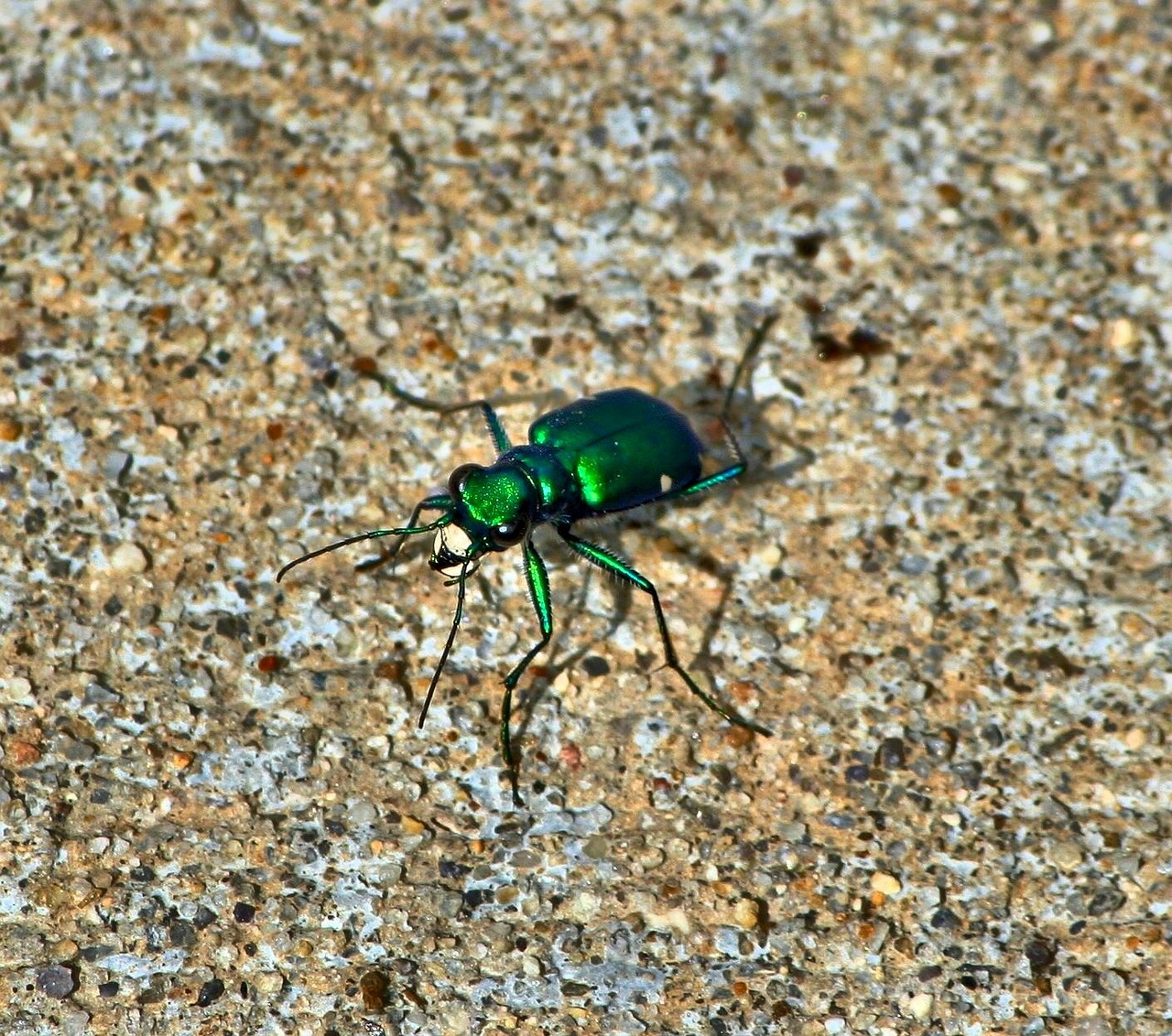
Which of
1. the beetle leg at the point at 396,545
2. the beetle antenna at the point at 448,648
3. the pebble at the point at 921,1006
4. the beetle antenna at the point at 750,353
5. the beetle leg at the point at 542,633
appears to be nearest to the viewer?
the pebble at the point at 921,1006

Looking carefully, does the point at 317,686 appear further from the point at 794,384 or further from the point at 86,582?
the point at 794,384

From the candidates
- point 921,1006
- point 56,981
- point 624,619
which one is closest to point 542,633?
point 624,619

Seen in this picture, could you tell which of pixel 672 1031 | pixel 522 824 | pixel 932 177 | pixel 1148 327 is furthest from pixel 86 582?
pixel 1148 327

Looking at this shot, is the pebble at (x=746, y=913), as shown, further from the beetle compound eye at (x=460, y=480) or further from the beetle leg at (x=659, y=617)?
the beetle compound eye at (x=460, y=480)

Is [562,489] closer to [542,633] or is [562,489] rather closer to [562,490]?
[562,490]

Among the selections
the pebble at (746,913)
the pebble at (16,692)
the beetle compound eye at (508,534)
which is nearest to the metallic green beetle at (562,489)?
the beetle compound eye at (508,534)

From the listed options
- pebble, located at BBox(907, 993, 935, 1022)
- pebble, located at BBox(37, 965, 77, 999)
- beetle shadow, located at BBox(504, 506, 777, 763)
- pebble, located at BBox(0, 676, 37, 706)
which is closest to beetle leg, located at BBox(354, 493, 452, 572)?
beetle shadow, located at BBox(504, 506, 777, 763)
